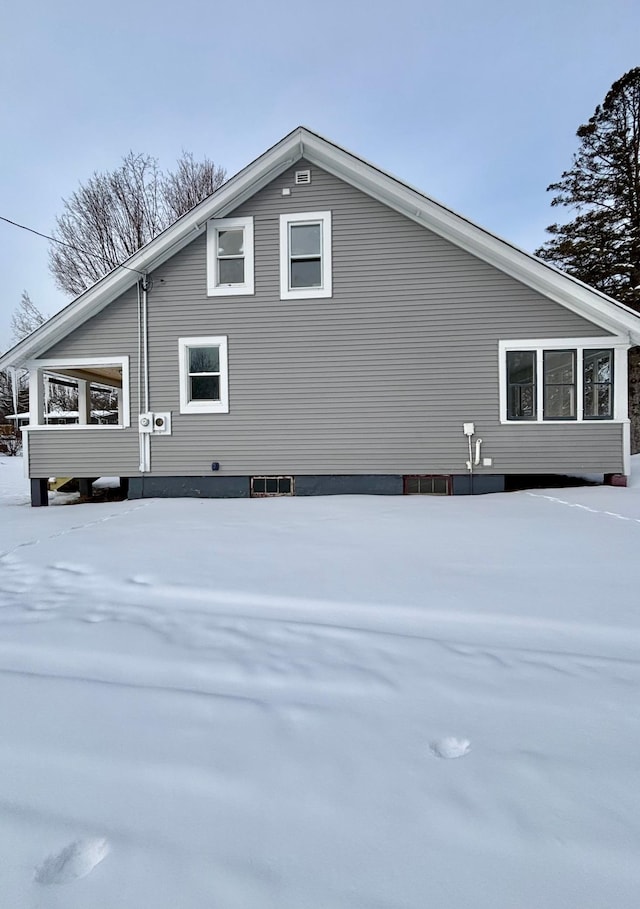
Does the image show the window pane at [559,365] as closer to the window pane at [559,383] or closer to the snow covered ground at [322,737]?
the window pane at [559,383]

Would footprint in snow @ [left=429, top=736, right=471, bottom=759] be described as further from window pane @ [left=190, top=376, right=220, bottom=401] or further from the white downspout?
the white downspout

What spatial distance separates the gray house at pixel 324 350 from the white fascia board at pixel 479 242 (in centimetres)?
4

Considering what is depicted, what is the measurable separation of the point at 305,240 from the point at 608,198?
38.0ft

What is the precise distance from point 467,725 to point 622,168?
59.0ft

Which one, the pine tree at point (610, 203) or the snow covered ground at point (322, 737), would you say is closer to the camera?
the snow covered ground at point (322, 737)

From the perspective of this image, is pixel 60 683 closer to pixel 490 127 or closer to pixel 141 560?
pixel 141 560

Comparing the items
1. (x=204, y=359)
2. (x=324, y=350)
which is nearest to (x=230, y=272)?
(x=204, y=359)

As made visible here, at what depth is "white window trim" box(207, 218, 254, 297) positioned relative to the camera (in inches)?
340

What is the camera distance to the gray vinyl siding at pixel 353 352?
830 cm

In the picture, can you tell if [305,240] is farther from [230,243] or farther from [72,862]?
[72,862]

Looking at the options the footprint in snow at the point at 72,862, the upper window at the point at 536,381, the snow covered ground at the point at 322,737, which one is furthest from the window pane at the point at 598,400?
the footprint in snow at the point at 72,862

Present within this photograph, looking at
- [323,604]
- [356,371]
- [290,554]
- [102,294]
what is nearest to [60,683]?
[323,604]

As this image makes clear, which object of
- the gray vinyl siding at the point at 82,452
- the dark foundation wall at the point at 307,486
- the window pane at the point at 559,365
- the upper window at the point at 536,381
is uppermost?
the window pane at the point at 559,365

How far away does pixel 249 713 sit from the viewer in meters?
1.80
